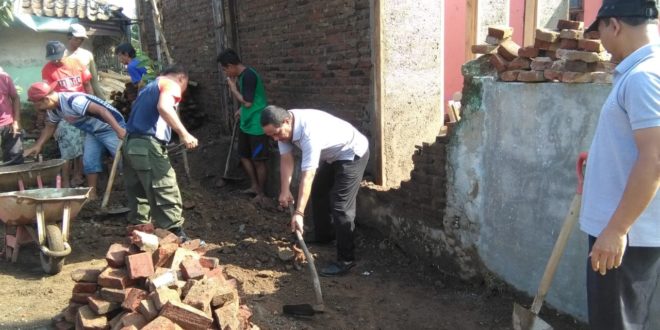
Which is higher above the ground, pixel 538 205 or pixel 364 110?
pixel 364 110

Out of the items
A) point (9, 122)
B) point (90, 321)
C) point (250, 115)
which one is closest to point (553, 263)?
point (90, 321)

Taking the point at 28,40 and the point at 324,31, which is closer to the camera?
the point at 324,31

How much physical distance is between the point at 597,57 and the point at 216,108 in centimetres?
668

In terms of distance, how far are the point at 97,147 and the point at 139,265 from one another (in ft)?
9.31

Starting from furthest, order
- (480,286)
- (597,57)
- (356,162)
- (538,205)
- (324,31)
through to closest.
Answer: (324,31), (356,162), (480,286), (538,205), (597,57)

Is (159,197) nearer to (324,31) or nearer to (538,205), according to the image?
(324,31)

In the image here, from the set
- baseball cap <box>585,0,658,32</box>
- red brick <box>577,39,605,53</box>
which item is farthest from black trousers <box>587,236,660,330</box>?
red brick <box>577,39,605,53</box>

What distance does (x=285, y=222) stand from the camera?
230 inches

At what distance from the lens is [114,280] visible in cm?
335

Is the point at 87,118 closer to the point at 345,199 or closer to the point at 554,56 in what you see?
the point at 345,199

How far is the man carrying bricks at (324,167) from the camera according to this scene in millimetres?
4031

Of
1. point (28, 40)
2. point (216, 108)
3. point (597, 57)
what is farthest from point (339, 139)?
point (28, 40)

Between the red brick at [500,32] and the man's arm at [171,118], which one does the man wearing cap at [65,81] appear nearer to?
the man's arm at [171,118]

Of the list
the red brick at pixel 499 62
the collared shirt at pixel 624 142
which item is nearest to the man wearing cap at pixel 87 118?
the red brick at pixel 499 62
